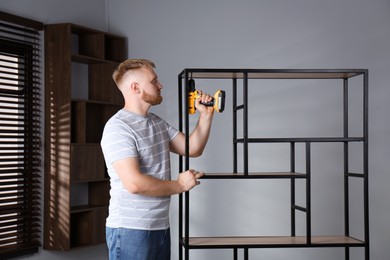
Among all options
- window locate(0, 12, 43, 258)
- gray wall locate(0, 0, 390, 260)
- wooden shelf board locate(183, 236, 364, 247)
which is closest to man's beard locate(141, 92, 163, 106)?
wooden shelf board locate(183, 236, 364, 247)

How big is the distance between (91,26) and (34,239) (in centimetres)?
176

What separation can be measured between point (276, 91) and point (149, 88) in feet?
7.36

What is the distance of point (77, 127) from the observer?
4801 millimetres

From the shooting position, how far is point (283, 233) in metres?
5.00

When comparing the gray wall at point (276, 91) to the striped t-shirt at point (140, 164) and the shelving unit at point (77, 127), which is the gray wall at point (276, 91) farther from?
the striped t-shirt at point (140, 164)

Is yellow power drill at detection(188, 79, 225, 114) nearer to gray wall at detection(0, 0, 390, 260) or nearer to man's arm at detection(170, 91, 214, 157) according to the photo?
man's arm at detection(170, 91, 214, 157)

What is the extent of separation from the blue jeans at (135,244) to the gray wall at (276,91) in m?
2.07

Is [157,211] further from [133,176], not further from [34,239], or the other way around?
[34,239]

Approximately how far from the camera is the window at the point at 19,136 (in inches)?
168

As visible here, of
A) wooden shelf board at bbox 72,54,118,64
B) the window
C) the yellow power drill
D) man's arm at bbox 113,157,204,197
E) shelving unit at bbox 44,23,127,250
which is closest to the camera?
man's arm at bbox 113,157,204,197

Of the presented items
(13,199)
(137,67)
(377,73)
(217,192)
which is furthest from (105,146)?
(377,73)

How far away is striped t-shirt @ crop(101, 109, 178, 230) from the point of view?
9.09 ft

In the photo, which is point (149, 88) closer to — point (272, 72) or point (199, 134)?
point (199, 134)

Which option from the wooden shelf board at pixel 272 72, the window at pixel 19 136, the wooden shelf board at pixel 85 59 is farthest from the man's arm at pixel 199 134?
the wooden shelf board at pixel 85 59
